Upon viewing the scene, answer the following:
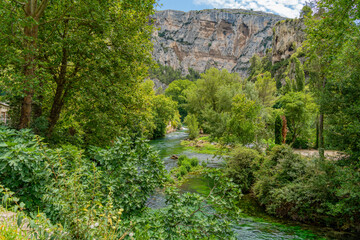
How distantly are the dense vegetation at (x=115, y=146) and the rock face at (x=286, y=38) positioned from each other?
67.3 m

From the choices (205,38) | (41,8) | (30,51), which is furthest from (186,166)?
(205,38)

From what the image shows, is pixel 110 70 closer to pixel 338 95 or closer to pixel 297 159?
pixel 338 95

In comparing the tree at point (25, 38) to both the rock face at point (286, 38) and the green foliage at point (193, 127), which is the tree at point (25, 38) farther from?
the rock face at point (286, 38)

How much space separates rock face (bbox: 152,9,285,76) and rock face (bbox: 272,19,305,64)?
234 feet

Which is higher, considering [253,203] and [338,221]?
[338,221]

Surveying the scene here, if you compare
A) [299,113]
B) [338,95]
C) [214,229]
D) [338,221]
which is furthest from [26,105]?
[299,113]

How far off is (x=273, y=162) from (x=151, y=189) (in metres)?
9.59

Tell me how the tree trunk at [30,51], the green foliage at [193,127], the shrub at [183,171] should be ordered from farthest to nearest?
the green foliage at [193,127] → the shrub at [183,171] → the tree trunk at [30,51]

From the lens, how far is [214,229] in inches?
145

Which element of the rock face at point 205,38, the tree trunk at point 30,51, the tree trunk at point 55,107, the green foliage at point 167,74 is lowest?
the tree trunk at point 55,107

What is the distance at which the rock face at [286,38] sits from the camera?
6594cm

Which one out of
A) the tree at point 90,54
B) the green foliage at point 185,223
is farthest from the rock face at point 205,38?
the green foliage at point 185,223

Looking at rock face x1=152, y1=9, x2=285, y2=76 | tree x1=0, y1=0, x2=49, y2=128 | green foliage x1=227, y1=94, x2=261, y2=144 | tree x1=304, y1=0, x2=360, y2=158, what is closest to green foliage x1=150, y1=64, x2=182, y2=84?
rock face x1=152, y1=9, x2=285, y2=76

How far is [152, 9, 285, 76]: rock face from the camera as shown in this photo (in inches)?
5832
